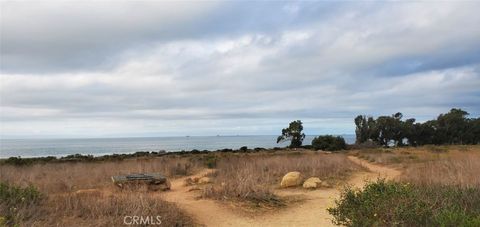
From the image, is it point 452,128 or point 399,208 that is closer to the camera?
point 399,208

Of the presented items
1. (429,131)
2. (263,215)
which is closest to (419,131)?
(429,131)

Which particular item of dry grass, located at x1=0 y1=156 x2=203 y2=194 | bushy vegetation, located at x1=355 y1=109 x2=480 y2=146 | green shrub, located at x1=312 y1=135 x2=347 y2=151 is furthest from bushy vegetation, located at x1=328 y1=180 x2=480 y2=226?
bushy vegetation, located at x1=355 y1=109 x2=480 y2=146

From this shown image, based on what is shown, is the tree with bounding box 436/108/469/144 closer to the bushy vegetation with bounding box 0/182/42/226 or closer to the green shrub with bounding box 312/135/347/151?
the green shrub with bounding box 312/135/347/151

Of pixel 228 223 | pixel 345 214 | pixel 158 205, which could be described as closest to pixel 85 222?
pixel 158 205

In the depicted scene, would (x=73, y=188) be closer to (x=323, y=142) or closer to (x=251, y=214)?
(x=251, y=214)

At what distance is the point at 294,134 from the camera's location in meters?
51.9

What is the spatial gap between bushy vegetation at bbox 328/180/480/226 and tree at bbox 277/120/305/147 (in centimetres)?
4340

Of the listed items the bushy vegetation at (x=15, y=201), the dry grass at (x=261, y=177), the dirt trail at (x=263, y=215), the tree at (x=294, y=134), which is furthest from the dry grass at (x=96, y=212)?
the tree at (x=294, y=134)

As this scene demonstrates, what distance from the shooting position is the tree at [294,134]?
169ft

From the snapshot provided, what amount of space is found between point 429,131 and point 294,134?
54.0 ft

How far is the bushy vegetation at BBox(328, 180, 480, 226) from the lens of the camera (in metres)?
6.45

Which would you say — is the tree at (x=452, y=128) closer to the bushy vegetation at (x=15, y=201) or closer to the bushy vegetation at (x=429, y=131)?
the bushy vegetation at (x=429, y=131)

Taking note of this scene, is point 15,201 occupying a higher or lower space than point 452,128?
lower

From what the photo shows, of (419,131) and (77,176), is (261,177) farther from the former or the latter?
(419,131)
